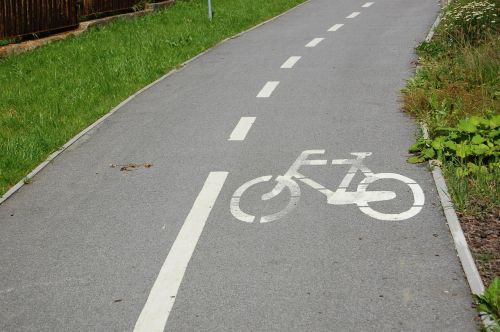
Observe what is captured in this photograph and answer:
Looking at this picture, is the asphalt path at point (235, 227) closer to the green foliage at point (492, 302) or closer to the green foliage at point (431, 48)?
the green foliage at point (492, 302)

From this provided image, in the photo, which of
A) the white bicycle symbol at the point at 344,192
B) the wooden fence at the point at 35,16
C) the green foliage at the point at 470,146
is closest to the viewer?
the white bicycle symbol at the point at 344,192

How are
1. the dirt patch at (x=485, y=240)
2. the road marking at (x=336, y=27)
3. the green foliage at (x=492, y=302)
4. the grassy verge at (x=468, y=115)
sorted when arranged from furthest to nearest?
the road marking at (x=336, y=27)
the grassy verge at (x=468, y=115)
the dirt patch at (x=485, y=240)
the green foliage at (x=492, y=302)

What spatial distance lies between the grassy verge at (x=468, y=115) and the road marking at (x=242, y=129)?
241 cm

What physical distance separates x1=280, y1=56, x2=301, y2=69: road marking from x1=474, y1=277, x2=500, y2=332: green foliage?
1018 centimetres

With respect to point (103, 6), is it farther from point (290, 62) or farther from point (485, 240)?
point (485, 240)

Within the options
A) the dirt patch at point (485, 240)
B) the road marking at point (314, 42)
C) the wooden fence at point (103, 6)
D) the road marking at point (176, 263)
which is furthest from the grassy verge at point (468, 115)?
the wooden fence at point (103, 6)

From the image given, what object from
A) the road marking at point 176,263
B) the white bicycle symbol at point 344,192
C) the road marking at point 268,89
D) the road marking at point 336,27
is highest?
the road marking at point 336,27

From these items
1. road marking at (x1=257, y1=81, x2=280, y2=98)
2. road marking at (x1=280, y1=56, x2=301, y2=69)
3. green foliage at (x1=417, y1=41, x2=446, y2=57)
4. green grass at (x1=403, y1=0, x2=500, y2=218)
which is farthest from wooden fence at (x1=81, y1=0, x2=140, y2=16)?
green grass at (x1=403, y1=0, x2=500, y2=218)

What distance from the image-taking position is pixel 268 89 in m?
12.9

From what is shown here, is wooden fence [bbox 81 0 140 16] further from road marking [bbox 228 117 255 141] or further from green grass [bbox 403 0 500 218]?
road marking [bbox 228 117 255 141]

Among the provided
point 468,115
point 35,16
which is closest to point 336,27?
point 35,16

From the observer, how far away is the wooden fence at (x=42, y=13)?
61.5ft

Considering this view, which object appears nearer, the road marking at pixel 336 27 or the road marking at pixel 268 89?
the road marking at pixel 268 89

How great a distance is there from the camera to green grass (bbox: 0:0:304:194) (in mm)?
10406
